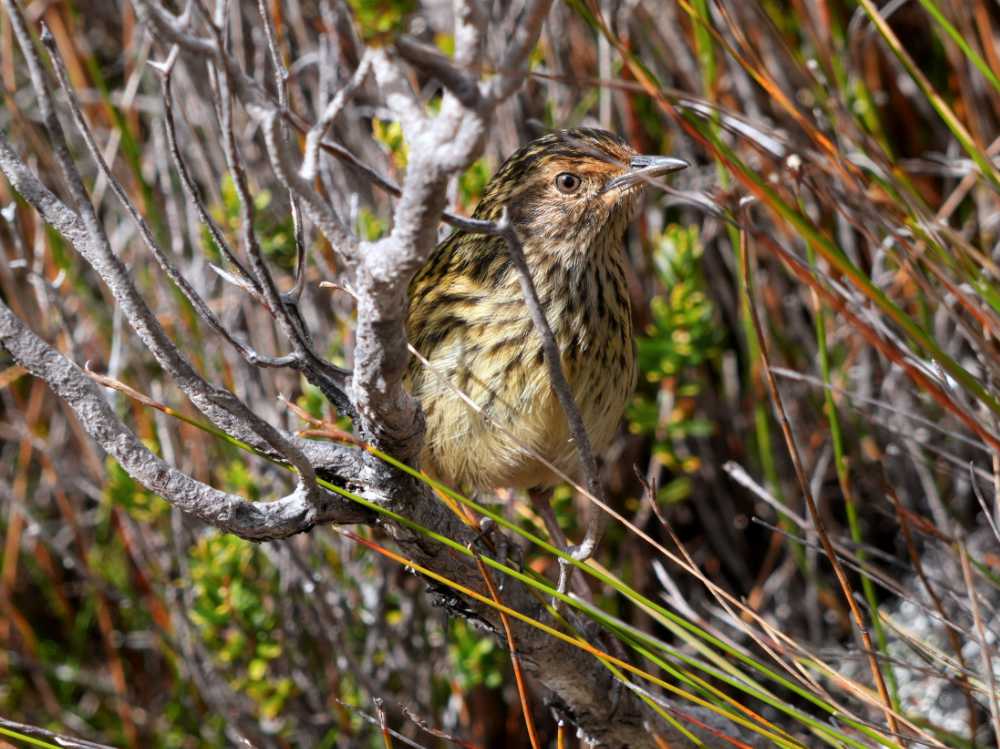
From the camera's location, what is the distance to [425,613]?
2930 millimetres

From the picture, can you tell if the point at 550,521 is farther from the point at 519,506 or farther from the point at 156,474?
the point at 156,474

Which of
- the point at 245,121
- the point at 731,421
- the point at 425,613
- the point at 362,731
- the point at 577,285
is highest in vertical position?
the point at 245,121

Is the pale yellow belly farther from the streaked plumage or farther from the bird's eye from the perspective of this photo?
the bird's eye

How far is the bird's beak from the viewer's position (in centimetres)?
206

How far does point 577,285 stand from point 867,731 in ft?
3.17

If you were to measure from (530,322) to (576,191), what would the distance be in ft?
1.04

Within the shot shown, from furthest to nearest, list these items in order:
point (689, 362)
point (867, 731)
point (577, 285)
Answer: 1. point (689, 362)
2. point (577, 285)
3. point (867, 731)

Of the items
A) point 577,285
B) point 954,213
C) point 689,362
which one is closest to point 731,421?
point 689,362

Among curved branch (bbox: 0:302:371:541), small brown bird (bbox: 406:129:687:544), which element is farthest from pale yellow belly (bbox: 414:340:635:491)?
curved branch (bbox: 0:302:371:541)

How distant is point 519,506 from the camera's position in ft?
9.07

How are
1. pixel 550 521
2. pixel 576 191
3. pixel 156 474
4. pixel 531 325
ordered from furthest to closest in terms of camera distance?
pixel 550 521
pixel 576 191
pixel 531 325
pixel 156 474

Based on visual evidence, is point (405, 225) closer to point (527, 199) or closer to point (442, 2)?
point (527, 199)

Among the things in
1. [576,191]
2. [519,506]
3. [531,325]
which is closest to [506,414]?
[531,325]

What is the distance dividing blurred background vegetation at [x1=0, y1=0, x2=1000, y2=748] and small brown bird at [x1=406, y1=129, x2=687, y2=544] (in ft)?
1.02
